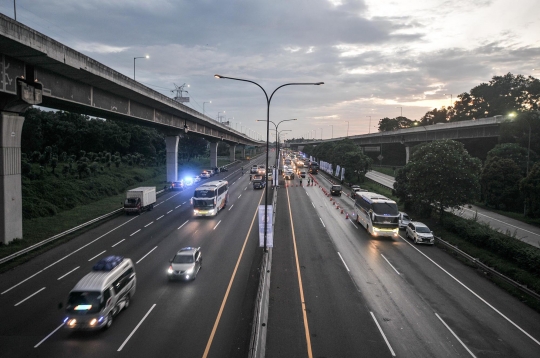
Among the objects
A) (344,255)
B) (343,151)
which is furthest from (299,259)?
(343,151)

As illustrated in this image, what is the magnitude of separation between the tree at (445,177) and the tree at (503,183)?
15.1 m

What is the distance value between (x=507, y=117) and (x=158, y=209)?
5545 cm

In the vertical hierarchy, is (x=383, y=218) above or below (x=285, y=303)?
above

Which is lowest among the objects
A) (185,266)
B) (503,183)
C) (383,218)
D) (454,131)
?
(185,266)

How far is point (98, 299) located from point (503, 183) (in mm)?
50585

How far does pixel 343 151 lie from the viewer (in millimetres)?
84125

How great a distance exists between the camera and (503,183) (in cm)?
4641

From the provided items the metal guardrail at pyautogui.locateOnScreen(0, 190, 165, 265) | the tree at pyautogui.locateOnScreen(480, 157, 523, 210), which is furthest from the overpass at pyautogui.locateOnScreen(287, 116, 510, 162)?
the metal guardrail at pyautogui.locateOnScreen(0, 190, 165, 265)

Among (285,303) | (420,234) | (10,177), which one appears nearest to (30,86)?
(10,177)

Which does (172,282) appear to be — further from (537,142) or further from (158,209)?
(537,142)

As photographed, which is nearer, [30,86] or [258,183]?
[30,86]

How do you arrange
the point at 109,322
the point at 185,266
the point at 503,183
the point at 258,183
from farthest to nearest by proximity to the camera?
the point at 258,183 → the point at 503,183 → the point at 185,266 → the point at 109,322

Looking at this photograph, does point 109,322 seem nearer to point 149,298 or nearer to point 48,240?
point 149,298

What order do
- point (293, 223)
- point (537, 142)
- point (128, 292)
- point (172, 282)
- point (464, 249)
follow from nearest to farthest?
point (128, 292) → point (172, 282) → point (464, 249) → point (293, 223) → point (537, 142)
